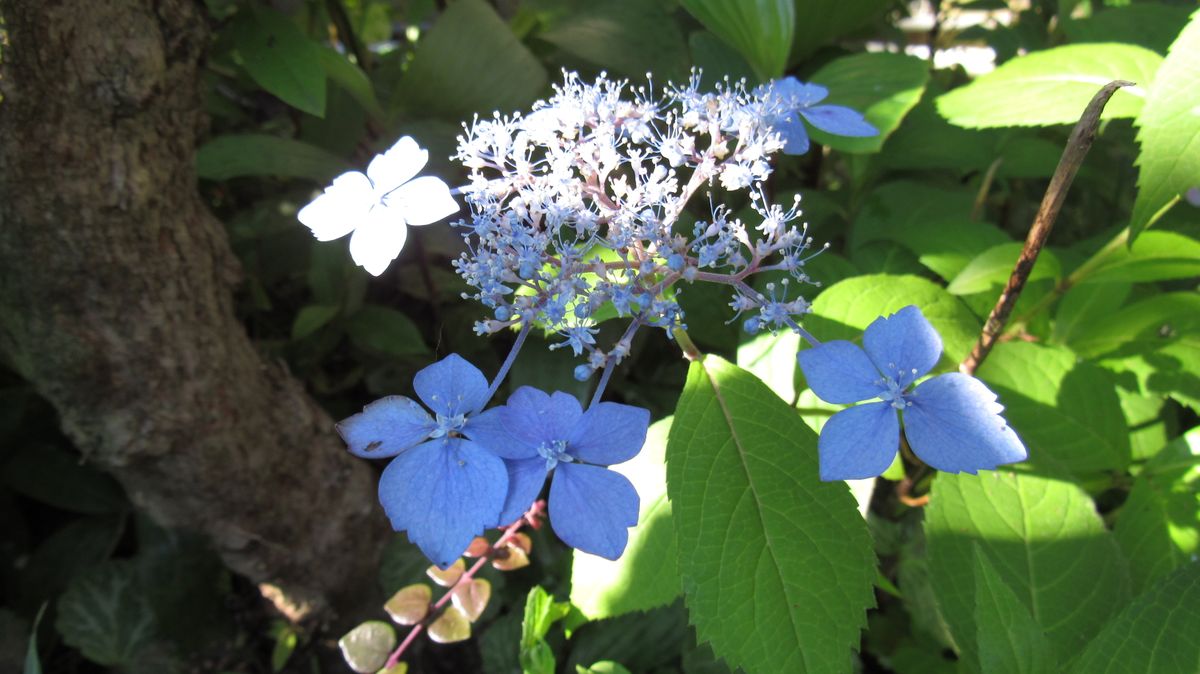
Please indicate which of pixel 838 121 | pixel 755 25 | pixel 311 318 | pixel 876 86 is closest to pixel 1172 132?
pixel 838 121

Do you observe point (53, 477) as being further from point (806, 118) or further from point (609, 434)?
point (806, 118)

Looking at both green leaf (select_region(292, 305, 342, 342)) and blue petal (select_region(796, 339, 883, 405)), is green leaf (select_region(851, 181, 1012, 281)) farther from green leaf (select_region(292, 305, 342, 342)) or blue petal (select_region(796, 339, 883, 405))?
green leaf (select_region(292, 305, 342, 342))

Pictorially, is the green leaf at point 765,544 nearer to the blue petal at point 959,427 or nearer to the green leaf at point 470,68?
the blue petal at point 959,427

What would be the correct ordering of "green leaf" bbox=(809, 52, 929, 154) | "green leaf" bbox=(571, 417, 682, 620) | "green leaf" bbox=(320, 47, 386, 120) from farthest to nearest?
"green leaf" bbox=(320, 47, 386, 120) < "green leaf" bbox=(809, 52, 929, 154) < "green leaf" bbox=(571, 417, 682, 620)

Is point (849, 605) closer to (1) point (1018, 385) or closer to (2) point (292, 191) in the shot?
(1) point (1018, 385)

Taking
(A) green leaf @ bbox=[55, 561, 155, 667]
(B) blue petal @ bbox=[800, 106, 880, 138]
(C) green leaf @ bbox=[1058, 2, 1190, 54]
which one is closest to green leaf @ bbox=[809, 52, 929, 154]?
(B) blue petal @ bbox=[800, 106, 880, 138]

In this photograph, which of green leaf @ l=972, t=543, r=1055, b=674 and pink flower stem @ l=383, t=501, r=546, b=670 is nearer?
green leaf @ l=972, t=543, r=1055, b=674
